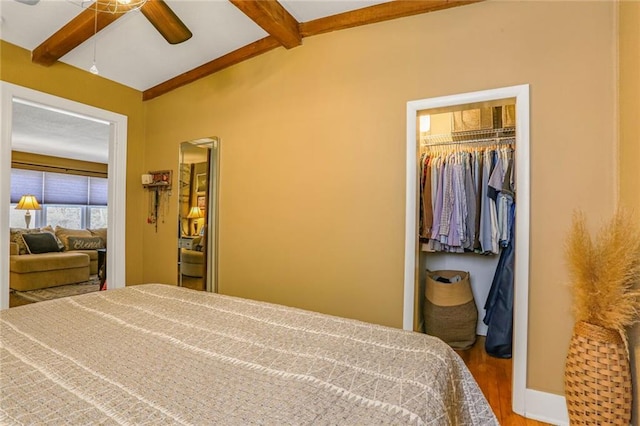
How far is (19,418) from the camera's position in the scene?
676 mm

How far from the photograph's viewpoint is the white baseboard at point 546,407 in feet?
5.60

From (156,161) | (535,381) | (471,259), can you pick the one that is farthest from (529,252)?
(156,161)

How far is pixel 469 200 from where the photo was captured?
2.59m

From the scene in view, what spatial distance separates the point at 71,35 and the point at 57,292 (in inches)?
146

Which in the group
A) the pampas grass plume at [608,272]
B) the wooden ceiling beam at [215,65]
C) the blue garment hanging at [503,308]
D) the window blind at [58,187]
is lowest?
the blue garment hanging at [503,308]

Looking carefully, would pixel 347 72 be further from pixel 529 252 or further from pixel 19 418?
pixel 19 418

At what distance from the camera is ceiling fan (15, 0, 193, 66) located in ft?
5.65

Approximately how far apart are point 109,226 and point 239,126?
1743mm

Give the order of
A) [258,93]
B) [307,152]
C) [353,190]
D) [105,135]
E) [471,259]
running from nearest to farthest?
1. [353,190]
2. [307,152]
3. [258,93]
4. [471,259]
5. [105,135]

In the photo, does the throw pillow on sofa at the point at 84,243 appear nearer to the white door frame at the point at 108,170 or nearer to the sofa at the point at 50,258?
→ the sofa at the point at 50,258

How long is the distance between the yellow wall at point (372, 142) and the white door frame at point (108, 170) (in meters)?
0.40

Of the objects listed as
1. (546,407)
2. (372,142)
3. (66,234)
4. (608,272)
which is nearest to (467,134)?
(372,142)

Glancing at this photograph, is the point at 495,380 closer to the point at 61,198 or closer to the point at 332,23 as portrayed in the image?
the point at 332,23

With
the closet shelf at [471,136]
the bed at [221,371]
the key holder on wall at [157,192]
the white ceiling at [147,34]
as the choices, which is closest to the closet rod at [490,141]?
the closet shelf at [471,136]
